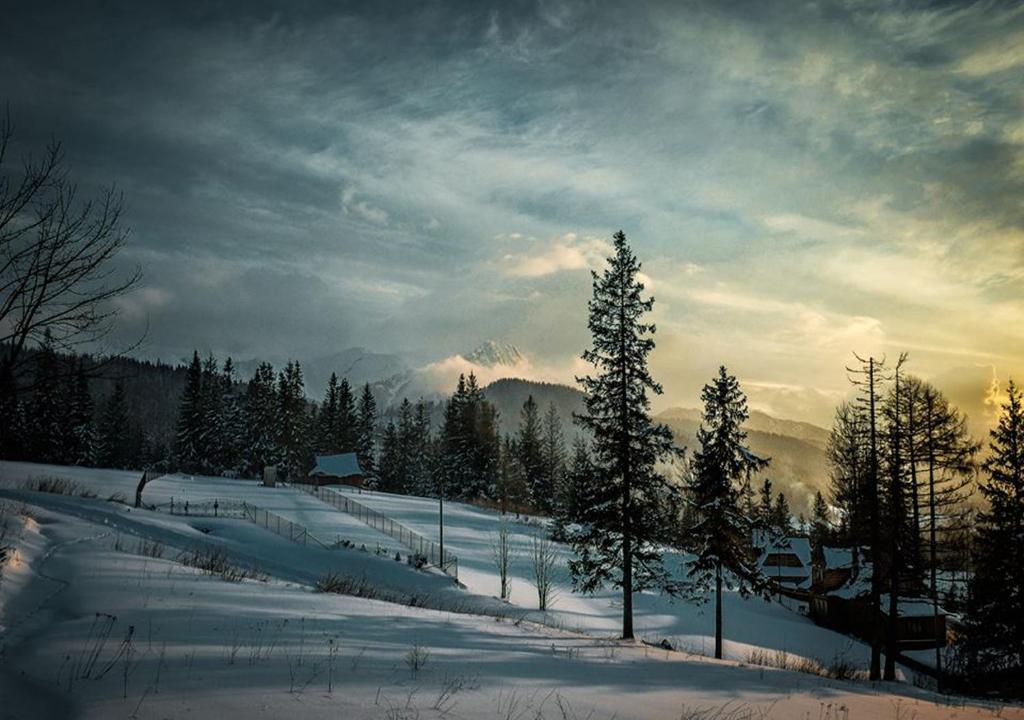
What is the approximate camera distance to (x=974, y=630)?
2734 centimetres

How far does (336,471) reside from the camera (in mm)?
83750

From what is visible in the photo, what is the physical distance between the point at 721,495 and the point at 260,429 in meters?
70.8

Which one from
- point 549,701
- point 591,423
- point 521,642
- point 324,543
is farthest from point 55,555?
point 324,543

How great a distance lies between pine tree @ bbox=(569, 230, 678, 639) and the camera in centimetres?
2472

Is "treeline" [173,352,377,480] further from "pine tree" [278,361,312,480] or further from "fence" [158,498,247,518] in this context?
"fence" [158,498,247,518]

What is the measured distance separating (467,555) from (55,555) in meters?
37.0

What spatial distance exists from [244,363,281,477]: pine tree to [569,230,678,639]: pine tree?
6741cm

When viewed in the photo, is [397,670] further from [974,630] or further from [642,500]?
[974,630]

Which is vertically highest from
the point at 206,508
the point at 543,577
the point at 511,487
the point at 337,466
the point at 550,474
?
the point at 337,466

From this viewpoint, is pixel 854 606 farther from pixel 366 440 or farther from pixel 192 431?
pixel 192 431

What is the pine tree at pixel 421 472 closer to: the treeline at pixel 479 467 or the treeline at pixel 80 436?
the treeline at pixel 479 467

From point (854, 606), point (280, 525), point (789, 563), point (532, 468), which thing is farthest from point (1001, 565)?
point (532, 468)

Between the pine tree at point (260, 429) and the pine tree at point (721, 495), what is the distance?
68.0 metres

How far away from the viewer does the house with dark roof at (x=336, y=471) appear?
274 ft
